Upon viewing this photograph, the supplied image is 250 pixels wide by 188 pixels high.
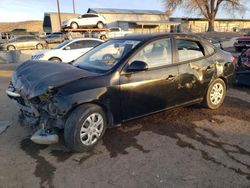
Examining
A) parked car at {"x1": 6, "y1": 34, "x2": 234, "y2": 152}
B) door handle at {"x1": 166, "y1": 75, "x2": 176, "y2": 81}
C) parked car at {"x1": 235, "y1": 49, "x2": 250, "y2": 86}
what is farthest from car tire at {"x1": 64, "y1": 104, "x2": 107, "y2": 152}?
parked car at {"x1": 235, "y1": 49, "x2": 250, "y2": 86}

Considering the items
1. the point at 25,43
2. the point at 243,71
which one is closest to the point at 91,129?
the point at 243,71

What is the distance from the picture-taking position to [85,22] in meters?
28.8

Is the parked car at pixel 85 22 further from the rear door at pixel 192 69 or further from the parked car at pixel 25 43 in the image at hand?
the rear door at pixel 192 69

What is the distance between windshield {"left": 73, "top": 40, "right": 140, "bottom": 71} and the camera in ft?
14.7

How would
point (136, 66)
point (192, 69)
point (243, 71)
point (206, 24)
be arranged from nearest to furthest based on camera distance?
point (136, 66) → point (192, 69) → point (243, 71) → point (206, 24)

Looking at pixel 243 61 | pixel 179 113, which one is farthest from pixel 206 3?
pixel 179 113

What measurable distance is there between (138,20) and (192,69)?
47226mm

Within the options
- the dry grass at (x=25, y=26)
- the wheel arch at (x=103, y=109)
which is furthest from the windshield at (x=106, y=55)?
the dry grass at (x=25, y=26)

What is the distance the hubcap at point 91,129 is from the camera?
3.92 meters

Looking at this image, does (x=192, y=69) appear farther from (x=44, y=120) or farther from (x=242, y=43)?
(x=242, y=43)

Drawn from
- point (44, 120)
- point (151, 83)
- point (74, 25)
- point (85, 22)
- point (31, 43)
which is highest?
point (85, 22)

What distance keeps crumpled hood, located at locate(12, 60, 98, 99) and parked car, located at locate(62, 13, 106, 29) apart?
2435 cm

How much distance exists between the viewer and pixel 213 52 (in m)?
5.64

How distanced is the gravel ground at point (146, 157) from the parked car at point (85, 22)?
24.0 m
